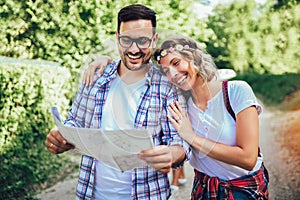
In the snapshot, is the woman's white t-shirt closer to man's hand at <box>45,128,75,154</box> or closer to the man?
the man

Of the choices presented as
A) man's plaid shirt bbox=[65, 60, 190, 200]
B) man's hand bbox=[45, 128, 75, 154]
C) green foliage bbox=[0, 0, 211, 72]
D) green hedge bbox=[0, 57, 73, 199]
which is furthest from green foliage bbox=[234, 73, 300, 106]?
man's hand bbox=[45, 128, 75, 154]

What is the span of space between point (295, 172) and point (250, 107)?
18.2 ft

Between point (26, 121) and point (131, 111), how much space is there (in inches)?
161

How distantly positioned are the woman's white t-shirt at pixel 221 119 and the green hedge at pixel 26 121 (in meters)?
2.88

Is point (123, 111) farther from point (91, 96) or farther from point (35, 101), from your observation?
point (35, 101)

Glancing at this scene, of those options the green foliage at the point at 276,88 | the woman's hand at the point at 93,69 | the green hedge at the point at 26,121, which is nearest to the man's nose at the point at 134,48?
the woman's hand at the point at 93,69

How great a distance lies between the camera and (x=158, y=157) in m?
1.50

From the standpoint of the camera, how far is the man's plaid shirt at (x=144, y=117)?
1.65 m

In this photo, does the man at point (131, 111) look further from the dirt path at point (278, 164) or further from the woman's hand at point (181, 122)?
the dirt path at point (278, 164)

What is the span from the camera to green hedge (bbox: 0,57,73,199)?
481 cm

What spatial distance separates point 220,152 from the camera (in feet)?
5.79

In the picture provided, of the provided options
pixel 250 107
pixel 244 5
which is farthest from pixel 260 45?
pixel 250 107

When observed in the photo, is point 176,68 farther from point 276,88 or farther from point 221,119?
point 276,88

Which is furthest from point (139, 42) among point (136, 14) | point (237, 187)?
point (237, 187)
